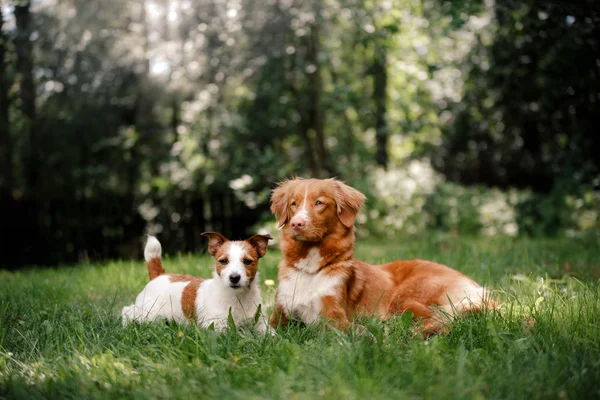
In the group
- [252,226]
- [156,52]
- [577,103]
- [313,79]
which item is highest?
[156,52]

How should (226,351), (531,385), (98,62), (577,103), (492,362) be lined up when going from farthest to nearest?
(98,62), (577,103), (226,351), (492,362), (531,385)

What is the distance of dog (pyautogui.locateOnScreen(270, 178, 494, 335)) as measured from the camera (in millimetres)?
3851

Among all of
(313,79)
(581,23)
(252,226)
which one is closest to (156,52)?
(313,79)

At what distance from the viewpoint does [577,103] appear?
9602 mm

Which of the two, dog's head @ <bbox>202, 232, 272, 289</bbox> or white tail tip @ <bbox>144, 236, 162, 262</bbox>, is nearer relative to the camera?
dog's head @ <bbox>202, 232, 272, 289</bbox>

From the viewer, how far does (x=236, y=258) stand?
3986 mm

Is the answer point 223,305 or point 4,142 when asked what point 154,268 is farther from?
point 4,142

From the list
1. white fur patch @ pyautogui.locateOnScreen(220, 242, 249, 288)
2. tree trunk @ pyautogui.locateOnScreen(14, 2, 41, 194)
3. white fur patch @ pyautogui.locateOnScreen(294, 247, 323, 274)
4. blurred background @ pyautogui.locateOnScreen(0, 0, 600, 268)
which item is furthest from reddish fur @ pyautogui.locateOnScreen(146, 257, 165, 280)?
tree trunk @ pyautogui.locateOnScreen(14, 2, 41, 194)

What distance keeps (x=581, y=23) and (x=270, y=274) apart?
17.3 feet

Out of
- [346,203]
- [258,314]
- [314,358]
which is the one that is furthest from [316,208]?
[314,358]

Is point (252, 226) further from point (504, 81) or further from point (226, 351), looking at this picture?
point (226, 351)

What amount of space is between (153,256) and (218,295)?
103 centimetres

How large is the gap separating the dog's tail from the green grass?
24.6 inches

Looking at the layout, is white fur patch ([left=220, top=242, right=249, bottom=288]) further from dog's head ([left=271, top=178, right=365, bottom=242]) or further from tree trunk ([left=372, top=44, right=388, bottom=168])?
tree trunk ([left=372, top=44, right=388, bottom=168])
